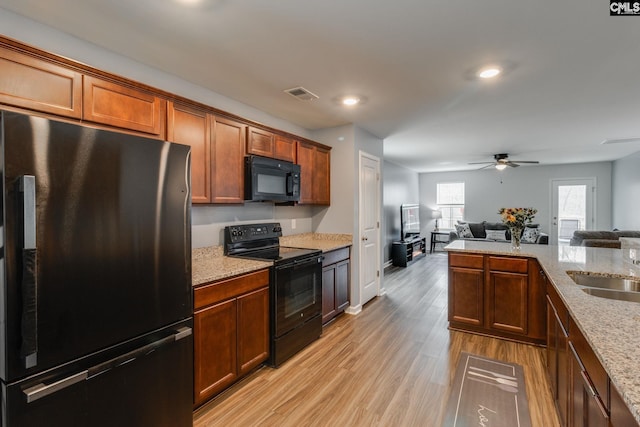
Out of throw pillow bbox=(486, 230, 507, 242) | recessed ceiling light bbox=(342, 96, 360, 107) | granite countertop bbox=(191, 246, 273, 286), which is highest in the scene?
recessed ceiling light bbox=(342, 96, 360, 107)

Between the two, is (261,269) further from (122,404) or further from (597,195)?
(597,195)

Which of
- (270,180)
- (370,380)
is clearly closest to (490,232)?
(370,380)

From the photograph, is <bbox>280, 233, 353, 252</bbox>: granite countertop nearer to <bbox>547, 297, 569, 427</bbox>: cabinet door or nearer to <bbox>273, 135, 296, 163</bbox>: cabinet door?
<bbox>273, 135, 296, 163</bbox>: cabinet door

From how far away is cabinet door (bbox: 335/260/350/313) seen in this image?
3.71 m

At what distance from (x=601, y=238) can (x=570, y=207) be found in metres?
3.50

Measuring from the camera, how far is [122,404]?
5.01 feet

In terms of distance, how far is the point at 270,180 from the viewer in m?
3.11

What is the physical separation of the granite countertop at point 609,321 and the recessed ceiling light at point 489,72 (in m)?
1.61

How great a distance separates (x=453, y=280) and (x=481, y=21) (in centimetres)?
254

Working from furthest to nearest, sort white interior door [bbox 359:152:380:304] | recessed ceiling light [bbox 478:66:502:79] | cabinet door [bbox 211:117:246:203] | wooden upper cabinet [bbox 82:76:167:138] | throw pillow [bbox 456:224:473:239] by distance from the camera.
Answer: throw pillow [bbox 456:224:473:239]
white interior door [bbox 359:152:380:304]
cabinet door [bbox 211:117:246:203]
recessed ceiling light [bbox 478:66:502:79]
wooden upper cabinet [bbox 82:76:167:138]

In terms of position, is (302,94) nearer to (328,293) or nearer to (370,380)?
(328,293)

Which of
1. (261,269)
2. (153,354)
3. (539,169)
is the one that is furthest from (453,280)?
(539,169)

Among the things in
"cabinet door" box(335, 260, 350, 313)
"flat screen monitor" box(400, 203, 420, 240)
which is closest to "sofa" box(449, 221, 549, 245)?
"flat screen monitor" box(400, 203, 420, 240)

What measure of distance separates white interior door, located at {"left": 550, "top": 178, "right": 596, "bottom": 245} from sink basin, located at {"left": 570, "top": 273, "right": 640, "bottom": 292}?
23.8 ft
